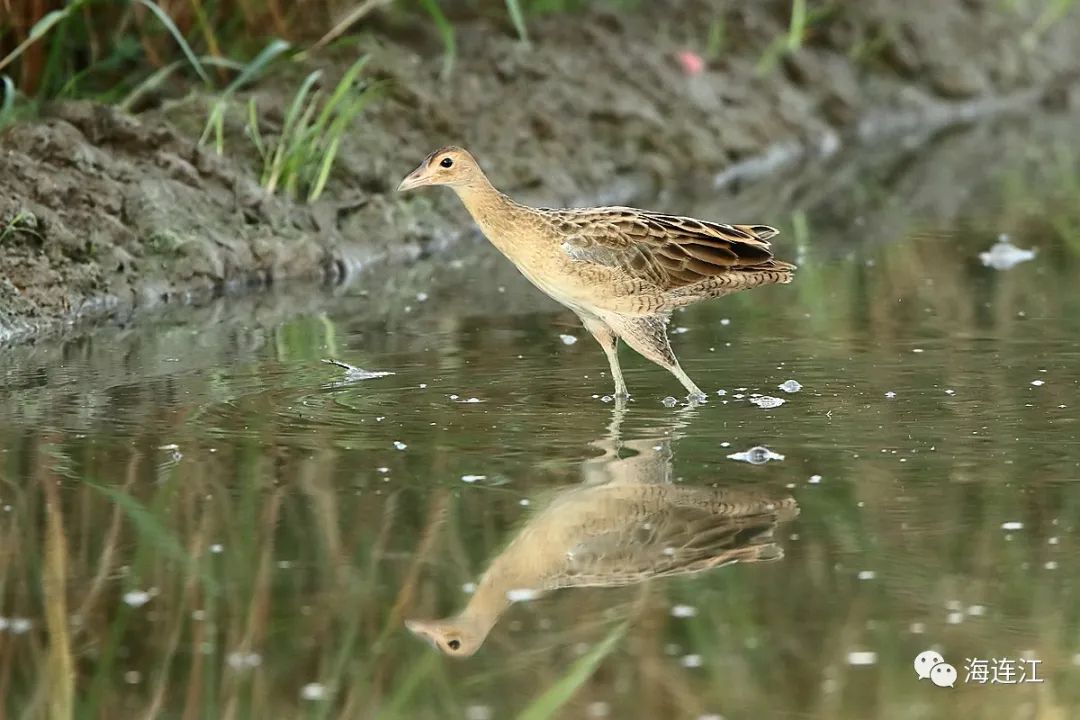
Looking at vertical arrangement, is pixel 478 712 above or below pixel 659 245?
below

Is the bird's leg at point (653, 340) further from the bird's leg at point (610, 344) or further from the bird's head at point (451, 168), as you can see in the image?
the bird's head at point (451, 168)

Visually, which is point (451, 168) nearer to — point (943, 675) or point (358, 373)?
point (358, 373)

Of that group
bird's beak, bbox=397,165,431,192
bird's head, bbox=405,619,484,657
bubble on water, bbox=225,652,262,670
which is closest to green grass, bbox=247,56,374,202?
bird's beak, bbox=397,165,431,192

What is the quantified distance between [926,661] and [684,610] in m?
0.70

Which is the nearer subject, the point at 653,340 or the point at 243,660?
the point at 243,660

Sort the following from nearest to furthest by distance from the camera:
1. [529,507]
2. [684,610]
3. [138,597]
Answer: [684,610] → [138,597] → [529,507]

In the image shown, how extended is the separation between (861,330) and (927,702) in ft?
15.5

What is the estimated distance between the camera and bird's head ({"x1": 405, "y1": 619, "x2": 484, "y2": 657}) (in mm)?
5223

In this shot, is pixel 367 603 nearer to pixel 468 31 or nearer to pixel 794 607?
pixel 794 607

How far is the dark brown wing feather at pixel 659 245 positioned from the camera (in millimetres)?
8047

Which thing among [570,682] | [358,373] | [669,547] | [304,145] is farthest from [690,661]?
[304,145]

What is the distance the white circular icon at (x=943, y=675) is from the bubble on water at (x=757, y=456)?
1949 mm

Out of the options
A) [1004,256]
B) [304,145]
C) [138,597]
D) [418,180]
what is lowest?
[138,597]

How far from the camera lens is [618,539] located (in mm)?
6117
